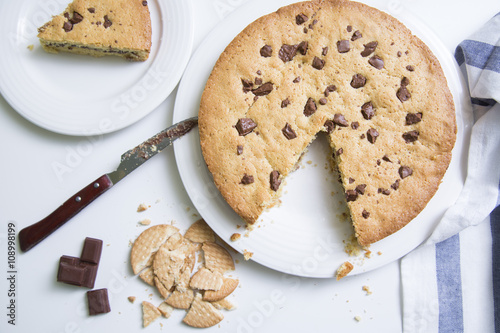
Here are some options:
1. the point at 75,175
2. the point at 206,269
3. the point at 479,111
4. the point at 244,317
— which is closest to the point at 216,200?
the point at 206,269

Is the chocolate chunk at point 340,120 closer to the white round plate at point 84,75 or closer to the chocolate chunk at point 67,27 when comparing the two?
the white round plate at point 84,75

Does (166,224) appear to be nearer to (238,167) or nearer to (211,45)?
(238,167)

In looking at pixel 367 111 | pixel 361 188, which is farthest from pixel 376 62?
pixel 361 188

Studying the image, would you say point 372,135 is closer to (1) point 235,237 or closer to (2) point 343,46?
(2) point 343,46

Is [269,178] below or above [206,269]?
above

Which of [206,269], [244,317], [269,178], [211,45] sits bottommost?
[244,317]

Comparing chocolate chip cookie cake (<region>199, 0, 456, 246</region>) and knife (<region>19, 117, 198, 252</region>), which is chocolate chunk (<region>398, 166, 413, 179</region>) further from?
knife (<region>19, 117, 198, 252</region>)

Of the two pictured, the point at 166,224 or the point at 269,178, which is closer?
the point at 269,178

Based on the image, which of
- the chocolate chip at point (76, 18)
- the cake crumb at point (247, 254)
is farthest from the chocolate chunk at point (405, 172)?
the chocolate chip at point (76, 18)
